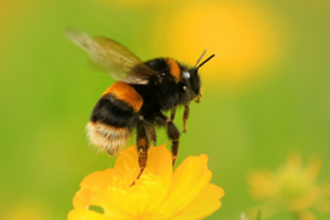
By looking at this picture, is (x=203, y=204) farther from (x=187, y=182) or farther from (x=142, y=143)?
(x=142, y=143)

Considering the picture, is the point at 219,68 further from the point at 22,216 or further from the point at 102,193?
the point at 102,193

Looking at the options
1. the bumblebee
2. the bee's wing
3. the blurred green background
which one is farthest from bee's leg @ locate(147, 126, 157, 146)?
the blurred green background

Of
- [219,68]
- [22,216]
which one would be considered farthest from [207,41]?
[22,216]

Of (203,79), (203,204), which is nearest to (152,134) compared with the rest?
(203,204)

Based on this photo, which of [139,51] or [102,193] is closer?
[102,193]

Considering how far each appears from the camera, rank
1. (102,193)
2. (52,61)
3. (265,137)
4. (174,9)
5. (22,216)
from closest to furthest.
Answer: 1. (102,193)
2. (22,216)
3. (265,137)
4. (52,61)
5. (174,9)

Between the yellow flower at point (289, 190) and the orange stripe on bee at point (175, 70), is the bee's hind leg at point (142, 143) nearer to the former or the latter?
the orange stripe on bee at point (175, 70)
